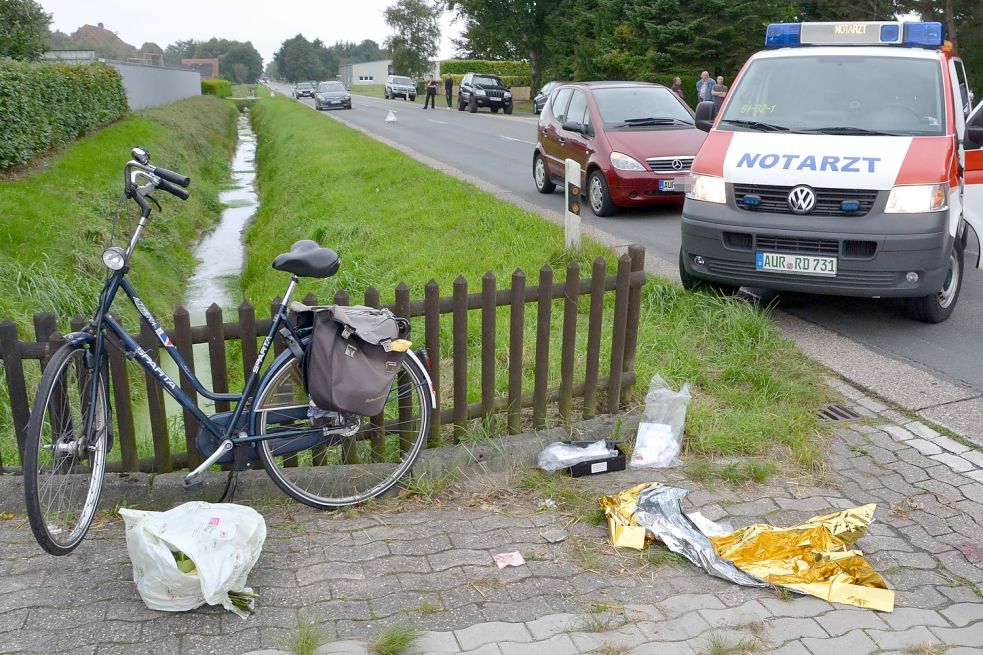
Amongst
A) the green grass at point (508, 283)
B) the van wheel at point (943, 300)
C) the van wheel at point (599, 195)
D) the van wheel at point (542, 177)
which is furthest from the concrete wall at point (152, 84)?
the van wheel at point (943, 300)

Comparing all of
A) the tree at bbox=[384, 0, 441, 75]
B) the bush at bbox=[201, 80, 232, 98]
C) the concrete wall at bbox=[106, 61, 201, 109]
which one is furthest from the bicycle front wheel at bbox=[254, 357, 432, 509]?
the tree at bbox=[384, 0, 441, 75]

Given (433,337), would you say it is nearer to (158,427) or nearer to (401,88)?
(158,427)

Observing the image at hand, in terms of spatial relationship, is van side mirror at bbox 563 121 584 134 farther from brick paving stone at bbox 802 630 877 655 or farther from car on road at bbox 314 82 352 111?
car on road at bbox 314 82 352 111

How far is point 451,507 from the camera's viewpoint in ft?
14.1

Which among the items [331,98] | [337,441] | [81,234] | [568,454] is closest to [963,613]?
[568,454]

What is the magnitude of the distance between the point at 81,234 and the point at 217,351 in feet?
27.5

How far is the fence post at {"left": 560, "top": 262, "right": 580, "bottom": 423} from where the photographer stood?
16.1 ft

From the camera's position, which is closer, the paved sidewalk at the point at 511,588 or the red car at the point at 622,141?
the paved sidewalk at the point at 511,588

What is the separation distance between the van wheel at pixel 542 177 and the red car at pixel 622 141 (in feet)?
1.02

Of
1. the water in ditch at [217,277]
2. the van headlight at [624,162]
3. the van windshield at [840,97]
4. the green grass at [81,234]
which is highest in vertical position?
the van windshield at [840,97]

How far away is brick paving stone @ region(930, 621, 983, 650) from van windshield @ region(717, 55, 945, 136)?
453 cm

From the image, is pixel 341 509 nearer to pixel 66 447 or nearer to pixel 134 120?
pixel 66 447

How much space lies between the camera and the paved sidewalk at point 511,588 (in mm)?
3225

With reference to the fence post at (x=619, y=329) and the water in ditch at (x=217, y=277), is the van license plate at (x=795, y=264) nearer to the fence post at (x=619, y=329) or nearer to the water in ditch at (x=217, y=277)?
the fence post at (x=619, y=329)
